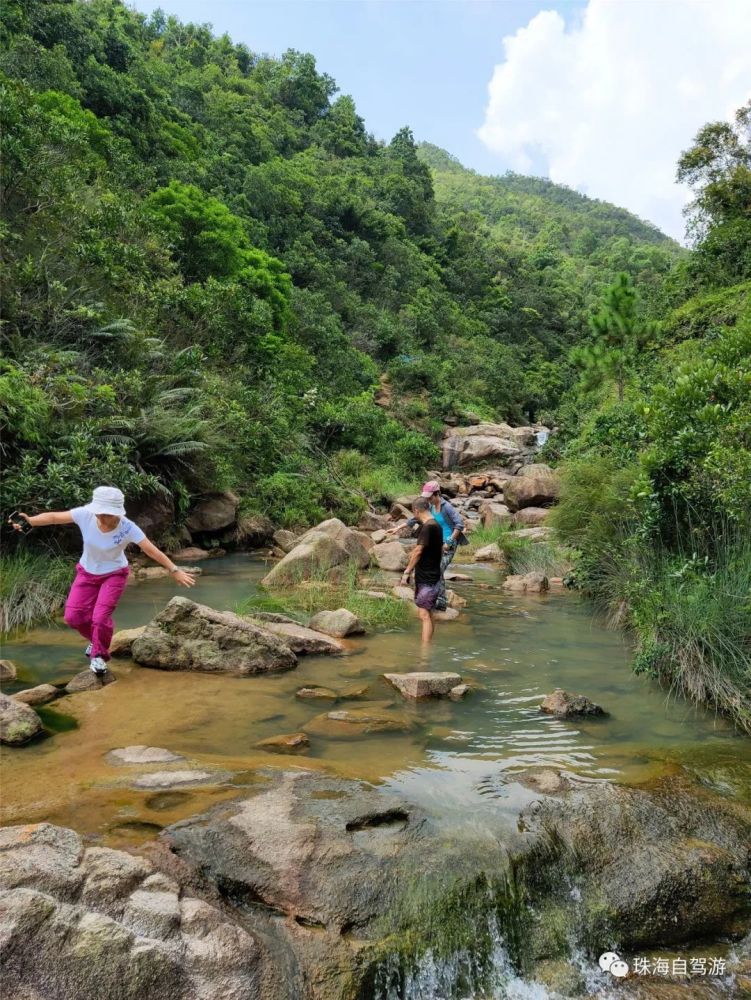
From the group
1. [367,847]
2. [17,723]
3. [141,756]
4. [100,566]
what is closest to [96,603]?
[100,566]

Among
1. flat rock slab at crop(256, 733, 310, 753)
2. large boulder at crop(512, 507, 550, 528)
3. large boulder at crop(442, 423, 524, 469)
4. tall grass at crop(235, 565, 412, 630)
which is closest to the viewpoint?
flat rock slab at crop(256, 733, 310, 753)

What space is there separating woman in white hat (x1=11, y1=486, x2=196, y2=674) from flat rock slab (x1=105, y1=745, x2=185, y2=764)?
153 cm

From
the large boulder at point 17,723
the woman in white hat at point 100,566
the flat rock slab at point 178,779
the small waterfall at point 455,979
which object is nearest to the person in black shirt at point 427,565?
the woman in white hat at point 100,566

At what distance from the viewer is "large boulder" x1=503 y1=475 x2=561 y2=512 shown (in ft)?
64.0

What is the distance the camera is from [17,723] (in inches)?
181

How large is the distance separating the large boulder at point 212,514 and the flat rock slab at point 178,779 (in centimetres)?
1100

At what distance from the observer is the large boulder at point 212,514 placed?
14.9 meters

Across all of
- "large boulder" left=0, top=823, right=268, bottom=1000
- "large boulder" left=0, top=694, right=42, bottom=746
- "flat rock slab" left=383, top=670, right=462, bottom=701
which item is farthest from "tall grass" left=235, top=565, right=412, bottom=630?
"large boulder" left=0, top=823, right=268, bottom=1000

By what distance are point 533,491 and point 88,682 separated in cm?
1553

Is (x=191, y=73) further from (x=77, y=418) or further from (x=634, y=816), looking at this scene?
(x=634, y=816)

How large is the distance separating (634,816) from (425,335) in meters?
37.6

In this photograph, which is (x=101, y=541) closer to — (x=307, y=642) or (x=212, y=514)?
(x=307, y=642)

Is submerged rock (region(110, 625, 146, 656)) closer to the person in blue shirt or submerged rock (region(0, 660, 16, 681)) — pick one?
submerged rock (region(0, 660, 16, 681))

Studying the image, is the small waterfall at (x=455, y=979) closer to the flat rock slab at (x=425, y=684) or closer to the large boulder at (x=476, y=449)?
the flat rock slab at (x=425, y=684)
